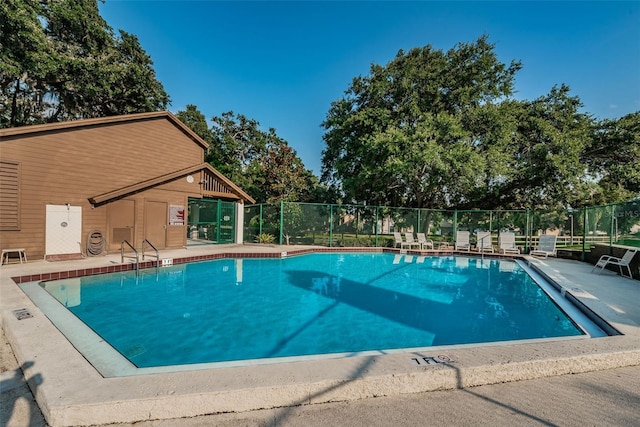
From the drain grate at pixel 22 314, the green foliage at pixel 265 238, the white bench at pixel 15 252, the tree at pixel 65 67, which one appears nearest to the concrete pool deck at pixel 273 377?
the drain grate at pixel 22 314

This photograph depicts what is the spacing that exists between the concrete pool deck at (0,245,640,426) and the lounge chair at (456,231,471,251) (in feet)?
34.8

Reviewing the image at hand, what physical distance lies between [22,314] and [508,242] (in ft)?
49.3

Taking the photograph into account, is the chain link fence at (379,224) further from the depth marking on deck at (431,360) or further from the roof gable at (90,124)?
the depth marking on deck at (431,360)

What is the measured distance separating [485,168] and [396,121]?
509 centimetres

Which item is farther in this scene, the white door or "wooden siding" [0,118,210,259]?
the white door

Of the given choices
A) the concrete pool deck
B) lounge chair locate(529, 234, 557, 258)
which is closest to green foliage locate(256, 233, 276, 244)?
the concrete pool deck

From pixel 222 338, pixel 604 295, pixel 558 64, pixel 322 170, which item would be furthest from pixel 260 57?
pixel 604 295

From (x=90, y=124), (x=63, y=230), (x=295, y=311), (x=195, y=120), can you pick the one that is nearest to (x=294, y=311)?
(x=295, y=311)

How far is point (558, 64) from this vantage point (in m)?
13.0

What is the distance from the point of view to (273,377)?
2.27m

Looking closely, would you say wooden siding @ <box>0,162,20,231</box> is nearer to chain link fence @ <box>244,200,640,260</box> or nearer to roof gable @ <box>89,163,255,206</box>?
roof gable @ <box>89,163,255,206</box>

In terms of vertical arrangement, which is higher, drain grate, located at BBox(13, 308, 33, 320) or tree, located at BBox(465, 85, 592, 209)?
tree, located at BBox(465, 85, 592, 209)

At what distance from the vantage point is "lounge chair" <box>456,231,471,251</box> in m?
13.6

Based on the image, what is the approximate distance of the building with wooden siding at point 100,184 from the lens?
774 centimetres
